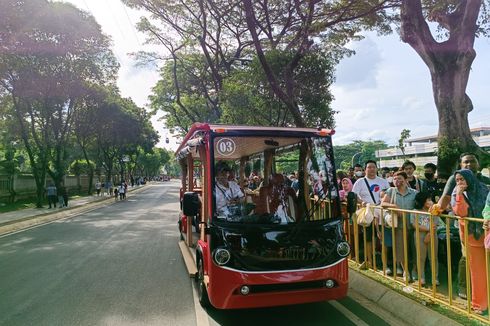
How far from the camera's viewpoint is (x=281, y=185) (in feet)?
17.5

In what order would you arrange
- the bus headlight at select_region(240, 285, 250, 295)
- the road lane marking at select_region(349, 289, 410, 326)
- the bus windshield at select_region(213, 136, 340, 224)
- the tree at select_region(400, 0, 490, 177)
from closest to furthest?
the bus headlight at select_region(240, 285, 250, 295) < the road lane marking at select_region(349, 289, 410, 326) < the bus windshield at select_region(213, 136, 340, 224) < the tree at select_region(400, 0, 490, 177)

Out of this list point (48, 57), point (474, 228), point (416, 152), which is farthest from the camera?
point (416, 152)

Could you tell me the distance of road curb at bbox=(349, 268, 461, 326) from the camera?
4352mm

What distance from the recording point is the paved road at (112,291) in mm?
4953

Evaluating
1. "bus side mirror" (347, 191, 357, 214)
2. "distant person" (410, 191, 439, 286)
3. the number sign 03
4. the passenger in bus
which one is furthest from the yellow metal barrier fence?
the number sign 03

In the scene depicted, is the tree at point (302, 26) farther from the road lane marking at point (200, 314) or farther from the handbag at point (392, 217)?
the road lane marking at point (200, 314)

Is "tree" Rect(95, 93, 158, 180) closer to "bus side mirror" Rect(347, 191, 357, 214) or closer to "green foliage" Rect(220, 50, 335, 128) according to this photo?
"green foliage" Rect(220, 50, 335, 128)

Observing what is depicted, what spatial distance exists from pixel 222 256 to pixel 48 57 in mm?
20209

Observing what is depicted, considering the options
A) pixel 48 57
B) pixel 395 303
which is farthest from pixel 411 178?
pixel 48 57

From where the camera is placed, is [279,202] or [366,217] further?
[366,217]

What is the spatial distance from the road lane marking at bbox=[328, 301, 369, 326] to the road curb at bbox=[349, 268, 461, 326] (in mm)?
466

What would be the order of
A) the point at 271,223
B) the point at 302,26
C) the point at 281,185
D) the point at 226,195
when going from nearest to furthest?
the point at 271,223
the point at 226,195
the point at 281,185
the point at 302,26

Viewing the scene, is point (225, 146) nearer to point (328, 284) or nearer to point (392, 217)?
point (328, 284)

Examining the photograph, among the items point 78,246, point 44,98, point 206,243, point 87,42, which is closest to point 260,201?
point 206,243
